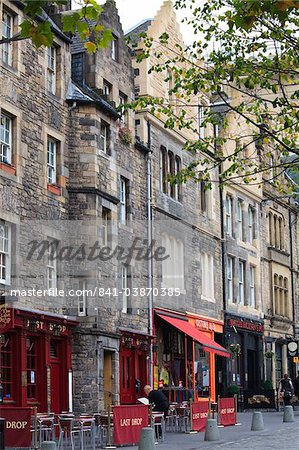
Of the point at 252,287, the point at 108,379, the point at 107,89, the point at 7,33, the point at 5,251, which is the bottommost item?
the point at 108,379

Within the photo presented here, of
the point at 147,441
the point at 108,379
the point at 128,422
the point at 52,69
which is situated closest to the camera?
the point at 147,441

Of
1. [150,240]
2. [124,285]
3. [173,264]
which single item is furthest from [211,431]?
[173,264]

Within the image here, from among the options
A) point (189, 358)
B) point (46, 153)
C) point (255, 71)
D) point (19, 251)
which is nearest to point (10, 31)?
point (46, 153)

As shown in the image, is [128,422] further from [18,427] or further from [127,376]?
[127,376]

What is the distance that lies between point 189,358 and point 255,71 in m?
18.1

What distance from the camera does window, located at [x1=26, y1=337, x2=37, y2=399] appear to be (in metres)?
25.0

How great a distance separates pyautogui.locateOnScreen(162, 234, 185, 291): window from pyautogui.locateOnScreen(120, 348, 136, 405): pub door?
390 centimetres

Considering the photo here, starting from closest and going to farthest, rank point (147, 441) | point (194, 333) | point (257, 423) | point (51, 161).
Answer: point (147, 441)
point (257, 423)
point (51, 161)
point (194, 333)

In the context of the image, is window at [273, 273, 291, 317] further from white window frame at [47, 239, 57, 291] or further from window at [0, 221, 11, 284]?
window at [0, 221, 11, 284]

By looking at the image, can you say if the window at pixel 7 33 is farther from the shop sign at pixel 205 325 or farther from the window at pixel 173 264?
the shop sign at pixel 205 325

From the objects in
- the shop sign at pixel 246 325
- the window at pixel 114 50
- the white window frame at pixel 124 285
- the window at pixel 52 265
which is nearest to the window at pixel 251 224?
the shop sign at pixel 246 325

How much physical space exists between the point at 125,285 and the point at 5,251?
7506 mm

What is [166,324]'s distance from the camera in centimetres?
3431

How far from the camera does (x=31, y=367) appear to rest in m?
25.3
